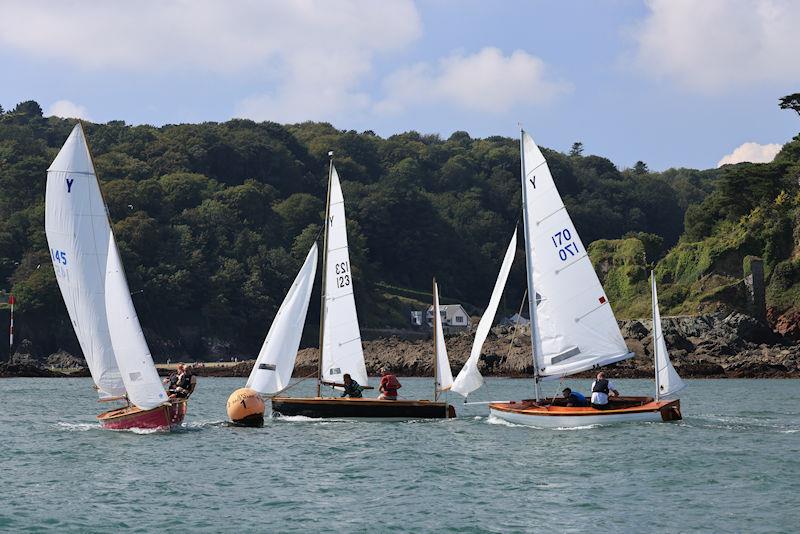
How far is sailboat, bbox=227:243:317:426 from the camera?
33469mm

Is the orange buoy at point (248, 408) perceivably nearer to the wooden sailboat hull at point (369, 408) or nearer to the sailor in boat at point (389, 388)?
the wooden sailboat hull at point (369, 408)

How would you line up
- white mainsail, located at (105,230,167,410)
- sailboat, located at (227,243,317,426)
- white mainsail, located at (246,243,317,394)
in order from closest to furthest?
white mainsail, located at (105,230,167,410)
sailboat, located at (227,243,317,426)
white mainsail, located at (246,243,317,394)

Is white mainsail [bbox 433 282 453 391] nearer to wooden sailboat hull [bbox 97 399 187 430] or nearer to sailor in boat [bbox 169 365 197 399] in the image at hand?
sailor in boat [bbox 169 365 197 399]

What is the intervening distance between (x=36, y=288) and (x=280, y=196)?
43.4 meters

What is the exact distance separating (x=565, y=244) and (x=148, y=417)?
1226 centimetres

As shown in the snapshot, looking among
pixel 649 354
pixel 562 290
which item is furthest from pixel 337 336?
pixel 649 354

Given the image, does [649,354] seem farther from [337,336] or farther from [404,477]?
[404,477]

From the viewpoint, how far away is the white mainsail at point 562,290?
32156 millimetres

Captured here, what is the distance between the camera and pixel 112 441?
98.8 feet

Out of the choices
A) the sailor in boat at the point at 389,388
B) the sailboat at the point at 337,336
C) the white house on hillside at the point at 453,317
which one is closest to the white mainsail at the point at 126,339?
the sailboat at the point at 337,336

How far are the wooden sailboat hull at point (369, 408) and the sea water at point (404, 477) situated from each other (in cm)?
35

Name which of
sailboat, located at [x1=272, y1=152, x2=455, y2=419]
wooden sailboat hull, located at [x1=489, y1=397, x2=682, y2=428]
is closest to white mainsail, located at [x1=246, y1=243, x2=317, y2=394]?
sailboat, located at [x1=272, y1=152, x2=455, y2=419]

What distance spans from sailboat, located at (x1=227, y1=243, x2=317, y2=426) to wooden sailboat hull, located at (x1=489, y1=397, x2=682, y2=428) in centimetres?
681

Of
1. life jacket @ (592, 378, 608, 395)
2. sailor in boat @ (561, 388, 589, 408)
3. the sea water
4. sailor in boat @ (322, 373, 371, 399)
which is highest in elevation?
sailor in boat @ (322, 373, 371, 399)
